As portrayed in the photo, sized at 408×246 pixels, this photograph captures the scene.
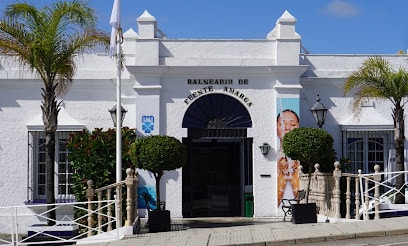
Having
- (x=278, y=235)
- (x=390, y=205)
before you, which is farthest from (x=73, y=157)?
(x=390, y=205)

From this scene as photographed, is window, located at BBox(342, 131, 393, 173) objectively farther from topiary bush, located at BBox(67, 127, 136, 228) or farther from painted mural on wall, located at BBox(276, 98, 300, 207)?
topiary bush, located at BBox(67, 127, 136, 228)

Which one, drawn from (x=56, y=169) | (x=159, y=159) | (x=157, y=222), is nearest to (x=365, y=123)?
(x=159, y=159)

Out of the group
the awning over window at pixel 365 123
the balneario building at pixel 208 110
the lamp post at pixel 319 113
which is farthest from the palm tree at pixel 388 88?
the balneario building at pixel 208 110

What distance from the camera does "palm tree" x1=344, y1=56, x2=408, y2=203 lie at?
57.6 ft

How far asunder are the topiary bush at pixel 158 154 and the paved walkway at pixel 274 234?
1.51 m

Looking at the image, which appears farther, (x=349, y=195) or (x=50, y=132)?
(x=50, y=132)

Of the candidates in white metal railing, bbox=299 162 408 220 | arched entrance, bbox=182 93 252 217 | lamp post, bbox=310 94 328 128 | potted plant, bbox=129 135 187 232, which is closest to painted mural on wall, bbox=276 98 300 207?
lamp post, bbox=310 94 328 128

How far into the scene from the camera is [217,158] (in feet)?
66.7

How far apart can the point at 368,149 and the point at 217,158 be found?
484 cm

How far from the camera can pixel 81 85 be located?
19.6 metres

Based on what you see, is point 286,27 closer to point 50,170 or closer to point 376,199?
point 376,199

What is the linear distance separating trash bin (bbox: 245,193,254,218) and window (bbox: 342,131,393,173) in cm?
336

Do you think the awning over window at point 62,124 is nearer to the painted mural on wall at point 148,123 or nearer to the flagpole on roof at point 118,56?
the painted mural on wall at point 148,123

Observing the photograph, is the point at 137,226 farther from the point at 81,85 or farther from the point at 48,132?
the point at 81,85
